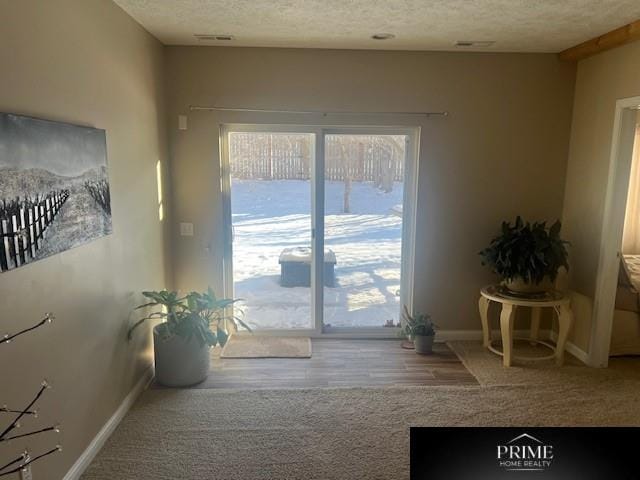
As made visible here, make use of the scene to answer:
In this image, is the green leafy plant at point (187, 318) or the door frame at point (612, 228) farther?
the door frame at point (612, 228)

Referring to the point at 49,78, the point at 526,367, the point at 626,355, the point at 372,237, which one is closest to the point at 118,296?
the point at 49,78

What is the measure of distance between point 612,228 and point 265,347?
117 inches

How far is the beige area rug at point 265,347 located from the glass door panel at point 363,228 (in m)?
0.39

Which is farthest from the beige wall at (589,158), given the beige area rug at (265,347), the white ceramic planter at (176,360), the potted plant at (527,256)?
the white ceramic planter at (176,360)

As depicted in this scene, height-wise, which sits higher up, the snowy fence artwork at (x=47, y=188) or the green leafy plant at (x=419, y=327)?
the snowy fence artwork at (x=47, y=188)

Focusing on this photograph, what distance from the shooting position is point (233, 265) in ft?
13.7

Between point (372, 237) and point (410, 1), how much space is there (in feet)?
6.77

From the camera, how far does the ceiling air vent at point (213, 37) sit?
11.2ft

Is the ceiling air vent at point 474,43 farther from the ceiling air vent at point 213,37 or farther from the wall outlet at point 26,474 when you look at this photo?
the wall outlet at point 26,474

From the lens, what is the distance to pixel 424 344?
3930mm

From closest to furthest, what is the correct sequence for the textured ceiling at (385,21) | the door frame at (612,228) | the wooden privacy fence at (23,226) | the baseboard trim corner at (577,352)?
the wooden privacy fence at (23,226) < the textured ceiling at (385,21) < the door frame at (612,228) < the baseboard trim corner at (577,352)

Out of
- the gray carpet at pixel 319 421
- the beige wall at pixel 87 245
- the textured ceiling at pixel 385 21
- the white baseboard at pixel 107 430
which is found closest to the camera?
the beige wall at pixel 87 245

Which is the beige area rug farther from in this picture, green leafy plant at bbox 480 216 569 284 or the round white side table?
green leafy plant at bbox 480 216 569 284

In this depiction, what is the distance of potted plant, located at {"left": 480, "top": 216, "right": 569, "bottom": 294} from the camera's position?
11.5 ft
